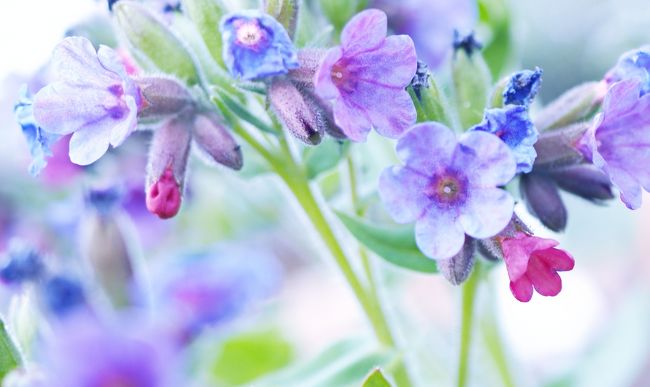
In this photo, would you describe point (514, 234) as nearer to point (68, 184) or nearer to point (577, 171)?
point (577, 171)

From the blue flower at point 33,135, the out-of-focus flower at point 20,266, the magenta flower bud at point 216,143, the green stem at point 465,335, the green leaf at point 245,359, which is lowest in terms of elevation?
the green leaf at point 245,359

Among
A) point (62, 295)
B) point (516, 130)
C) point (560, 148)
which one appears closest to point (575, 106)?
point (560, 148)

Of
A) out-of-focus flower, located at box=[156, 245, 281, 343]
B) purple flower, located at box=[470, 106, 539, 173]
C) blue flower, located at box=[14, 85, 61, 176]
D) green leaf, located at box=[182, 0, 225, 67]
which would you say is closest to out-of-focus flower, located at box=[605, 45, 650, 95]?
purple flower, located at box=[470, 106, 539, 173]

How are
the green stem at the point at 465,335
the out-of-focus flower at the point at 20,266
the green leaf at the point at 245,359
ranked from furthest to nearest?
1. the green leaf at the point at 245,359
2. the out-of-focus flower at the point at 20,266
3. the green stem at the point at 465,335

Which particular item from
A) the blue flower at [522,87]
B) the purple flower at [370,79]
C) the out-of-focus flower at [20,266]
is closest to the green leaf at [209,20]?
the purple flower at [370,79]

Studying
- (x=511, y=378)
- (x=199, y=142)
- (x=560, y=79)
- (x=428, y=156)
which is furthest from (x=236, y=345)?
(x=560, y=79)

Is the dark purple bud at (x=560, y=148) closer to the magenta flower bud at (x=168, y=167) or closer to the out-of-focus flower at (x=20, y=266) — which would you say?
the magenta flower bud at (x=168, y=167)

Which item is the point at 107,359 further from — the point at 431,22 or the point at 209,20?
the point at 431,22
